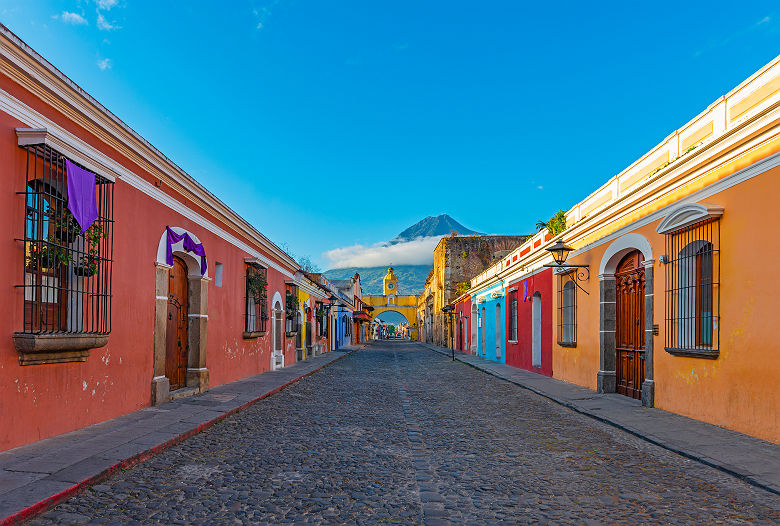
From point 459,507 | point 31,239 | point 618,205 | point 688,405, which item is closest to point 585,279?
point 618,205

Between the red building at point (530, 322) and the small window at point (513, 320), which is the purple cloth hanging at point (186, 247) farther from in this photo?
the small window at point (513, 320)

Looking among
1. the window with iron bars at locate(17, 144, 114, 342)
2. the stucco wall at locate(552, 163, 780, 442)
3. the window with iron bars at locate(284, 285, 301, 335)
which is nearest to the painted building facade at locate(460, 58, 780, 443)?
the stucco wall at locate(552, 163, 780, 442)

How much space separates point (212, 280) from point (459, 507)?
8.97 metres

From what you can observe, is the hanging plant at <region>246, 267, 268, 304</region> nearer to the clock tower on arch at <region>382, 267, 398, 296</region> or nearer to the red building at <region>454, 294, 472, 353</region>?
the red building at <region>454, 294, 472, 353</region>

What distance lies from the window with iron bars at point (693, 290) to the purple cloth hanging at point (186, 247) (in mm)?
7909

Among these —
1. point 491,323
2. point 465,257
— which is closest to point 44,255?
point 491,323

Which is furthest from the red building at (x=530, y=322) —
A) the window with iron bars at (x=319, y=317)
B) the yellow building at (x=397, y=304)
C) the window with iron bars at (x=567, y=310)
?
the yellow building at (x=397, y=304)

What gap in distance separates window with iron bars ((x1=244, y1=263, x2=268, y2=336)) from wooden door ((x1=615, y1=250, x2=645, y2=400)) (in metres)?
8.83

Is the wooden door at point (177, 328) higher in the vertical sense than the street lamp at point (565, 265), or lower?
lower

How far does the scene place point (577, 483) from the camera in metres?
4.82

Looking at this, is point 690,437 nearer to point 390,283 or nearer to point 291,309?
point 291,309

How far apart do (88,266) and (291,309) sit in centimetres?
1400

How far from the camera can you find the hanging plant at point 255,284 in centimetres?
1492

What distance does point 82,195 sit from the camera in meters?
6.49
